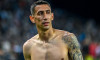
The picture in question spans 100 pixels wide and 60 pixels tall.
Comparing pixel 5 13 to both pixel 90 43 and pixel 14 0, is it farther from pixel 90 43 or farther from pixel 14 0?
pixel 90 43

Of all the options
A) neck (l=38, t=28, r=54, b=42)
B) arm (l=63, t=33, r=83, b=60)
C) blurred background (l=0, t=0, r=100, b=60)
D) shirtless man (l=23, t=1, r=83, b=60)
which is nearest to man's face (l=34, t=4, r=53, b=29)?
shirtless man (l=23, t=1, r=83, b=60)

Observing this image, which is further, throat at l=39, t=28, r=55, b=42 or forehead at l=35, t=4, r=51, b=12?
throat at l=39, t=28, r=55, b=42

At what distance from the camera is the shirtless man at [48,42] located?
6371 mm

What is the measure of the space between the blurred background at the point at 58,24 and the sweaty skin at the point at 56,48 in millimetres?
4809

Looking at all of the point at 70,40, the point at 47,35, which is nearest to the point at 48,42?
the point at 47,35

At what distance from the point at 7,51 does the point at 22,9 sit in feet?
11.7

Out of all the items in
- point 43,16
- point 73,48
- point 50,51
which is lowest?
point 50,51

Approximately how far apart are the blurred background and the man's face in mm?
5174

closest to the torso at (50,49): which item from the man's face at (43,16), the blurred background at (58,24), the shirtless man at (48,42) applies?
the shirtless man at (48,42)

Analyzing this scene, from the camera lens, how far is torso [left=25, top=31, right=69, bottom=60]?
6.40 m

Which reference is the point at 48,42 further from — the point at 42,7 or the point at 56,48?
the point at 42,7

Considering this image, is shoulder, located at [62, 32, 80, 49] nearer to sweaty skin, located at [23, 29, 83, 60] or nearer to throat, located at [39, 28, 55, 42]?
sweaty skin, located at [23, 29, 83, 60]

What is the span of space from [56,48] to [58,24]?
9702mm

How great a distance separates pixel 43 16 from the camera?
253 inches
